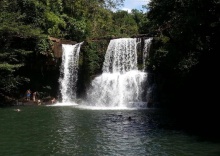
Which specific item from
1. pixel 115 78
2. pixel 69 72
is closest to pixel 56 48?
pixel 69 72

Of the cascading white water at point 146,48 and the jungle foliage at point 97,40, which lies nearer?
the jungle foliage at point 97,40

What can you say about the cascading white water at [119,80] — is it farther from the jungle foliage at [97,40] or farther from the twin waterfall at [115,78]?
the jungle foliage at [97,40]

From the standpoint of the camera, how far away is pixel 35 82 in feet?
101

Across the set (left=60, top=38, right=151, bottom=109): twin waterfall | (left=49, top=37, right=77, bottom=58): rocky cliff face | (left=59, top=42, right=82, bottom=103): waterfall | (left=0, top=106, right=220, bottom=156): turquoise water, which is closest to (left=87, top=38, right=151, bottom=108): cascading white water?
(left=60, top=38, right=151, bottom=109): twin waterfall

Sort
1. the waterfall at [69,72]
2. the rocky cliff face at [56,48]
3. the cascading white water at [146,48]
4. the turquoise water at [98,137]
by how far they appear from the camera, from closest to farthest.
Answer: the turquoise water at [98,137] < the cascading white water at [146,48] < the waterfall at [69,72] < the rocky cliff face at [56,48]

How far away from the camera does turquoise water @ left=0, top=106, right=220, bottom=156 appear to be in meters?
11.9

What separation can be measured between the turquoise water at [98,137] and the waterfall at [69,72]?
33.8ft

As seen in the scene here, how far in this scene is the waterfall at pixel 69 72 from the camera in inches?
1190

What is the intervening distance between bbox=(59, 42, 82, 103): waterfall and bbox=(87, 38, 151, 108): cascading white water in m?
2.38

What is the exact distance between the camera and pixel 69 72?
30562 mm

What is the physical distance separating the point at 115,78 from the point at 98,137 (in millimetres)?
13744

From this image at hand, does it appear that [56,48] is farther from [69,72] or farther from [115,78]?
[115,78]

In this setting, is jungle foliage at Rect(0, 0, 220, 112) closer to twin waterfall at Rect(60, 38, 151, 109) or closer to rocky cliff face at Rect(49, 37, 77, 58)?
rocky cliff face at Rect(49, 37, 77, 58)

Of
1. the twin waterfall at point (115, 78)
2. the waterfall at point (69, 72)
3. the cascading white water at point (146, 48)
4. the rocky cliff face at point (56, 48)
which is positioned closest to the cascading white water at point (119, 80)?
the twin waterfall at point (115, 78)
